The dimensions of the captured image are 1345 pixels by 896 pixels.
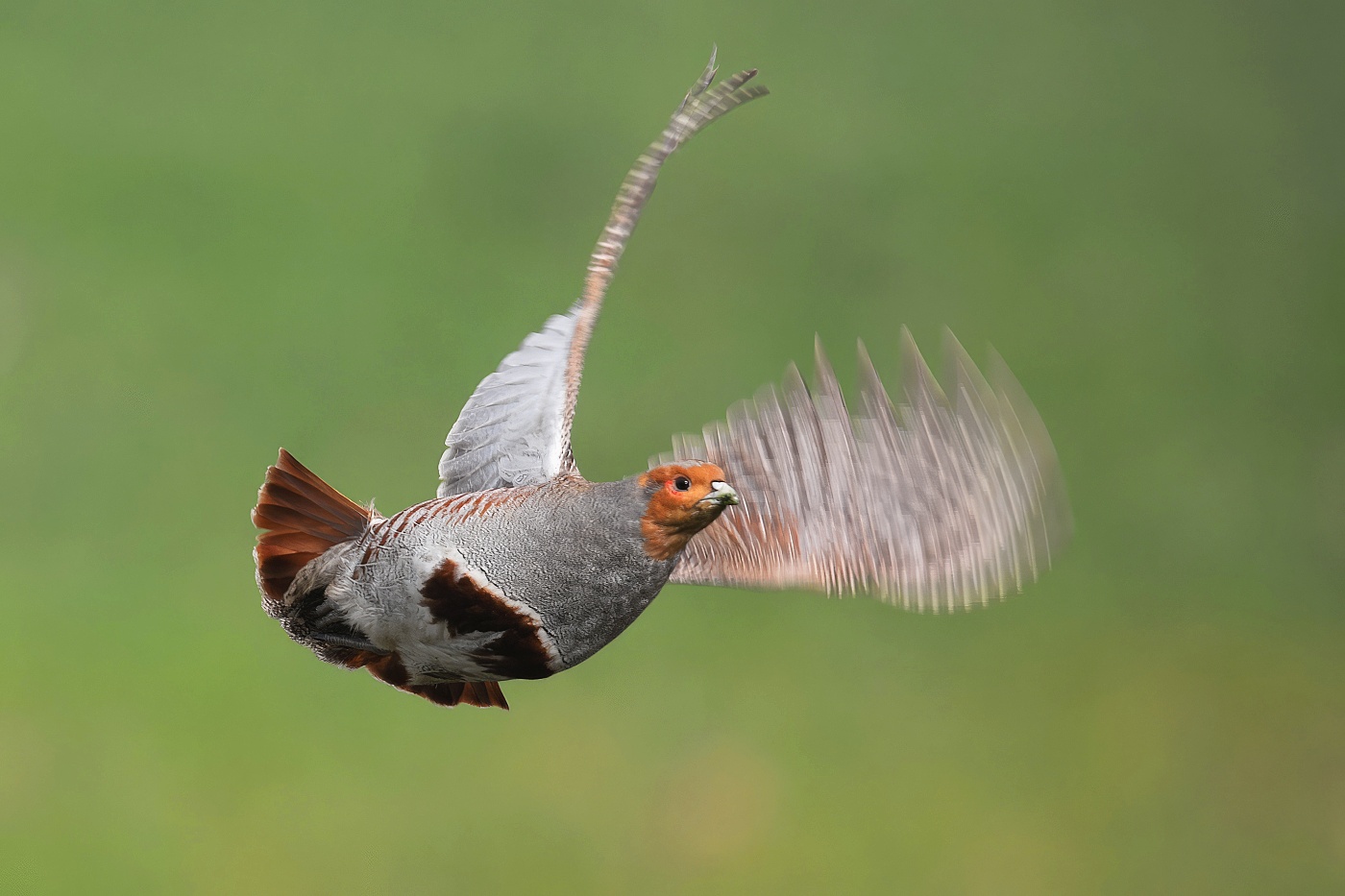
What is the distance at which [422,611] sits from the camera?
991 mm

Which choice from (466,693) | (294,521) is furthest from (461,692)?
(294,521)

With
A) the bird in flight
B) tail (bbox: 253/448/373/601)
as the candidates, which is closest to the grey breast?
the bird in flight

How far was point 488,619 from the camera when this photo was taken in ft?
3.19

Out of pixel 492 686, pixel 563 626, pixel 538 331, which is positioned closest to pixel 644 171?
pixel 538 331

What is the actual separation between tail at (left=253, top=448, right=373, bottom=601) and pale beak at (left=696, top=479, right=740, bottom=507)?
31cm

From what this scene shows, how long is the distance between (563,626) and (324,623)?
0.71 feet

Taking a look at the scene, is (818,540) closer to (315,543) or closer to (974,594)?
(974,594)

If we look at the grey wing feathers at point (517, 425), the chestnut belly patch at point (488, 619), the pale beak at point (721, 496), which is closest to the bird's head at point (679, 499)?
the pale beak at point (721, 496)

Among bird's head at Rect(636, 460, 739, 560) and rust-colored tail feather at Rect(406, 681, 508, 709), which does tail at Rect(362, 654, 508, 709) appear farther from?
bird's head at Rect(636, 460, 739, 560)

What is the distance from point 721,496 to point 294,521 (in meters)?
0.36

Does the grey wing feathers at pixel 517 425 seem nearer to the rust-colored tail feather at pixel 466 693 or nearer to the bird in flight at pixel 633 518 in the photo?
the bird in flight at pixel 633 518

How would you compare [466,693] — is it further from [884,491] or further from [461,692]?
[884,491]

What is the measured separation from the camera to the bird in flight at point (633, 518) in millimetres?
954

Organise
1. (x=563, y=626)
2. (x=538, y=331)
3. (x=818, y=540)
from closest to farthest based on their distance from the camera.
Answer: (x=563, y=626) < (x=538, y=331) < (x=818, y=540)
